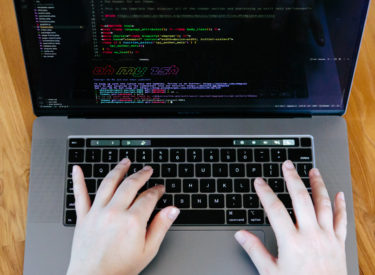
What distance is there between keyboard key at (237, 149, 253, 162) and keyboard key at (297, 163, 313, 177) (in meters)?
0.10

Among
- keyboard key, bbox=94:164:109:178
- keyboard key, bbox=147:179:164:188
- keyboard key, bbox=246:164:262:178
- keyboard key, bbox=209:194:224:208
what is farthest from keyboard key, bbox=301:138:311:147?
keyboard key, bbox=94:164:109:178

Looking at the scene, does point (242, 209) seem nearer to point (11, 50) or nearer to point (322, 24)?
point (322, 24)

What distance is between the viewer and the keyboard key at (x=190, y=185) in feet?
2.58

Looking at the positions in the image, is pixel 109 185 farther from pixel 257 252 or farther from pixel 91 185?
pixel 257 252

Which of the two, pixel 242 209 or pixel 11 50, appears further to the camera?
pixel 11 50

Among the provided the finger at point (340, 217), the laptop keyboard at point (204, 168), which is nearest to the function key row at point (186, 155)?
the laptop keyboard at point (204, 168)

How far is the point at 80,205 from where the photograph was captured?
0.74m

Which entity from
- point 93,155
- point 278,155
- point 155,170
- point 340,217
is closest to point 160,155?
point 155,170

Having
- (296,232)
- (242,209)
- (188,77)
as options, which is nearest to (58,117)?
(188,77)

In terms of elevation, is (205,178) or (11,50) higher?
(11,50)

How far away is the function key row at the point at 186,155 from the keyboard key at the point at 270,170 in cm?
1

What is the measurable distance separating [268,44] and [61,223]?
54 centimetres

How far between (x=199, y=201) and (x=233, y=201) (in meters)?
0.07

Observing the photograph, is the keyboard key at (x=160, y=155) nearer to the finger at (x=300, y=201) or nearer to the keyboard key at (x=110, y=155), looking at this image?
the keyboard key at (x=110, y=155)
